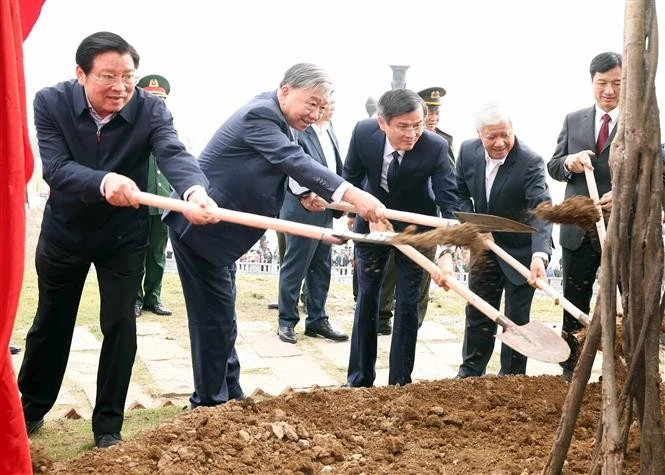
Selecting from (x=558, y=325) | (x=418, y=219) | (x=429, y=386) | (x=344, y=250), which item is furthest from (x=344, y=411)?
(x=344, y=250)

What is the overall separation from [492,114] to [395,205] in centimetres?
87

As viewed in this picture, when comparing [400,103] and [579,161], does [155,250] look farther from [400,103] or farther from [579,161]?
[579,161]

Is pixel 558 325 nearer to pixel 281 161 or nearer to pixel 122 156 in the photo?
A: pixel 281 161

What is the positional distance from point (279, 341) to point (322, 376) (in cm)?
105

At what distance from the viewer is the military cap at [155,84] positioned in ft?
26.3

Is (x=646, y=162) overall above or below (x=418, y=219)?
above

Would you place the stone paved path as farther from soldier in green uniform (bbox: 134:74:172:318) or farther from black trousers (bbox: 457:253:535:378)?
black trousers (bbox: 457:253:535:378)

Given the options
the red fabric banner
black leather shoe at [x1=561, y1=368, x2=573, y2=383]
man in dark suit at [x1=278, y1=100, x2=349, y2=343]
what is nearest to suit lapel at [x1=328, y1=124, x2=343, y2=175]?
man in dark suit at [x1=278, y1=100, x2=349, y2=343]

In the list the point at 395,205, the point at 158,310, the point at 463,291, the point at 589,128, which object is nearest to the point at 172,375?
the point at 158,310

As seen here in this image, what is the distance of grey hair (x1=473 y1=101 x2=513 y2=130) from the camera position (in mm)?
5473

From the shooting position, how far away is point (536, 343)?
14.6 feet

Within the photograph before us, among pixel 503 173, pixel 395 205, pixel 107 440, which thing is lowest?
pixel 107 440

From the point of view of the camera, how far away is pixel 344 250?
10008mm

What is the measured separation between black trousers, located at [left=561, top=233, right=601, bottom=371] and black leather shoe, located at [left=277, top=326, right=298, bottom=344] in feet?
7.58
